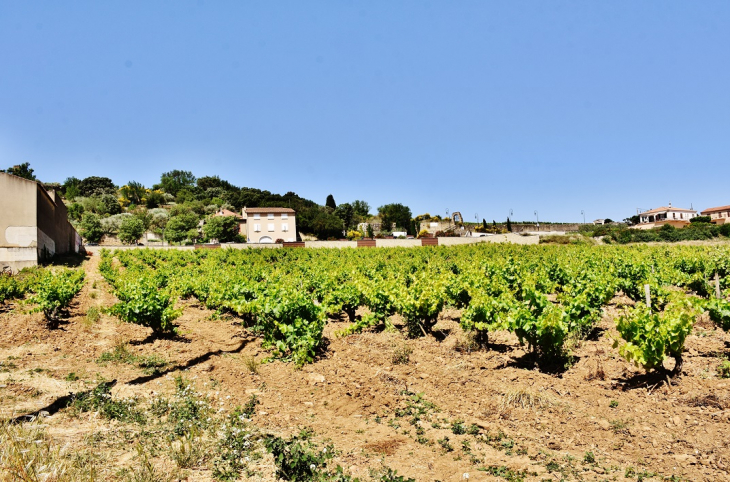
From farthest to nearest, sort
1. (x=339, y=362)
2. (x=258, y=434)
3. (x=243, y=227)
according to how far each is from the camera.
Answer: (x=243, y=227)
(x=339, y=362)
(x=258, y=434)

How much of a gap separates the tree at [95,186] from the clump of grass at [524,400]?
126 meters

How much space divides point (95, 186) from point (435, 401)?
448ft

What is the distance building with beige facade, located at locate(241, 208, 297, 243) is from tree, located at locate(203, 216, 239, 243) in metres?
4.68

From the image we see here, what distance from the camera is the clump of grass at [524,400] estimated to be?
5785 mm

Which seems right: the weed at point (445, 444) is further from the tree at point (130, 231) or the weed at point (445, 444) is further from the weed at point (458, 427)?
the tree at point (130, 231)

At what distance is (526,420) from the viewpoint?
5.44 metres

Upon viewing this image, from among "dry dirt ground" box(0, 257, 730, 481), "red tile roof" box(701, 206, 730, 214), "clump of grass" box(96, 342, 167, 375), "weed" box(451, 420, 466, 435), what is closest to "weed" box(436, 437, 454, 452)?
"dry dirt ground" box(0, 257, 730, 481)

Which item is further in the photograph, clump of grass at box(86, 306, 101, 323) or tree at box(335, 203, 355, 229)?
tree at box(335, 203, 355, 229)

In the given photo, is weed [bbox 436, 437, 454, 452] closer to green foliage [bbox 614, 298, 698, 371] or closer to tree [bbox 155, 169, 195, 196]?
green foliage [bbox 614, 298, 698, 371]

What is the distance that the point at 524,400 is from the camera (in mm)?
5844

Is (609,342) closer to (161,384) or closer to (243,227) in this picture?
(161,384)

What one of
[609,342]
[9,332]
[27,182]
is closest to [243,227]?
[27,182]

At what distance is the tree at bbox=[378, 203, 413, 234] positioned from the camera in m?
91.8

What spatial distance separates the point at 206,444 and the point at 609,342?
25.9 feet
